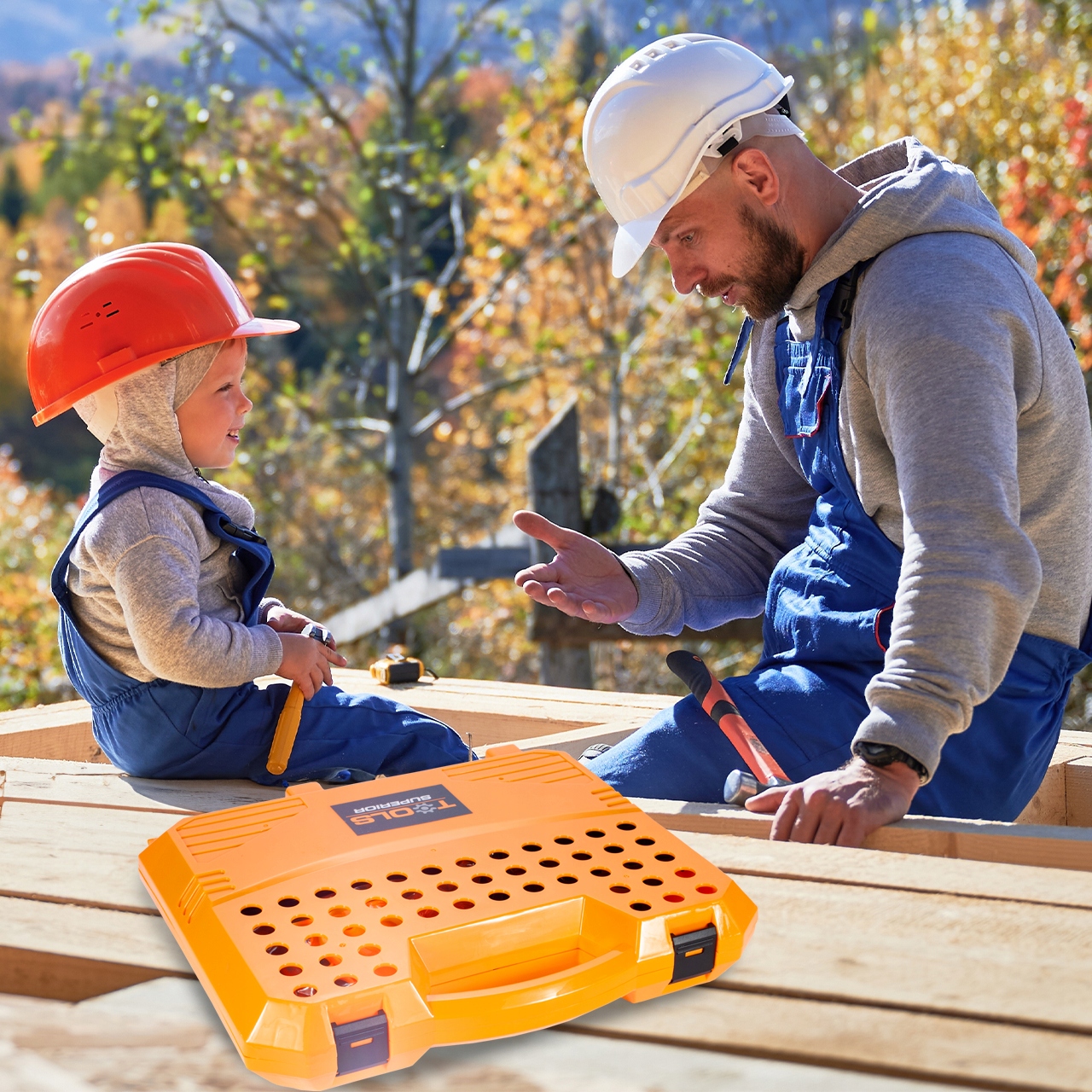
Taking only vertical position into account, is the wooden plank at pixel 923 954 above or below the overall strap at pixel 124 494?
below

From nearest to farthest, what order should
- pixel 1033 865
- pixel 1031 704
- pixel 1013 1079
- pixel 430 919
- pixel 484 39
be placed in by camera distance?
pixel 1013 1079 < pixel 430 919 < pixel 1033 865 < pixel 1031 704 < pixel 484 39

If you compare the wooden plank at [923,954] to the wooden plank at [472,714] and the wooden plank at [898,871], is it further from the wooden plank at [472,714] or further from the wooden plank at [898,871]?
the wooden plank at [472,714]

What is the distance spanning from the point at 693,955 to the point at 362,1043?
0.30 metres

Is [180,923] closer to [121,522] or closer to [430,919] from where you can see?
[430,919]

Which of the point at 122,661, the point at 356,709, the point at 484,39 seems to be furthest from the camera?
the point at 484,39

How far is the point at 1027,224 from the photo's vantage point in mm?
6930

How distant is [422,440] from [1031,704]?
10.5 metres

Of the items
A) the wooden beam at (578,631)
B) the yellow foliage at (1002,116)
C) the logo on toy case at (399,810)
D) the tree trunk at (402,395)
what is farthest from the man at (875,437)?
the yellow foliage at (1002,116)

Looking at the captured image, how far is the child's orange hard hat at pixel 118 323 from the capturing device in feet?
6.37

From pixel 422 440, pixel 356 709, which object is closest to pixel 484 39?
pixel 356 709

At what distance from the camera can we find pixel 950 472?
1.60 meters

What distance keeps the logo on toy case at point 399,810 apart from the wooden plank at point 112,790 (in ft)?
1.37

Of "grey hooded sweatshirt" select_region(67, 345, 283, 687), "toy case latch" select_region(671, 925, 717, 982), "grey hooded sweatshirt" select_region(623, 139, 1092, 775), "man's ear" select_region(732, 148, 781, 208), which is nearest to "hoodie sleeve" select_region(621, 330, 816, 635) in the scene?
"grey hooded sweatshirt" select_region(623, 139, 1092, 775)

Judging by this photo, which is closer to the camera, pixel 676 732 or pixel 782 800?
pixel 782 800
